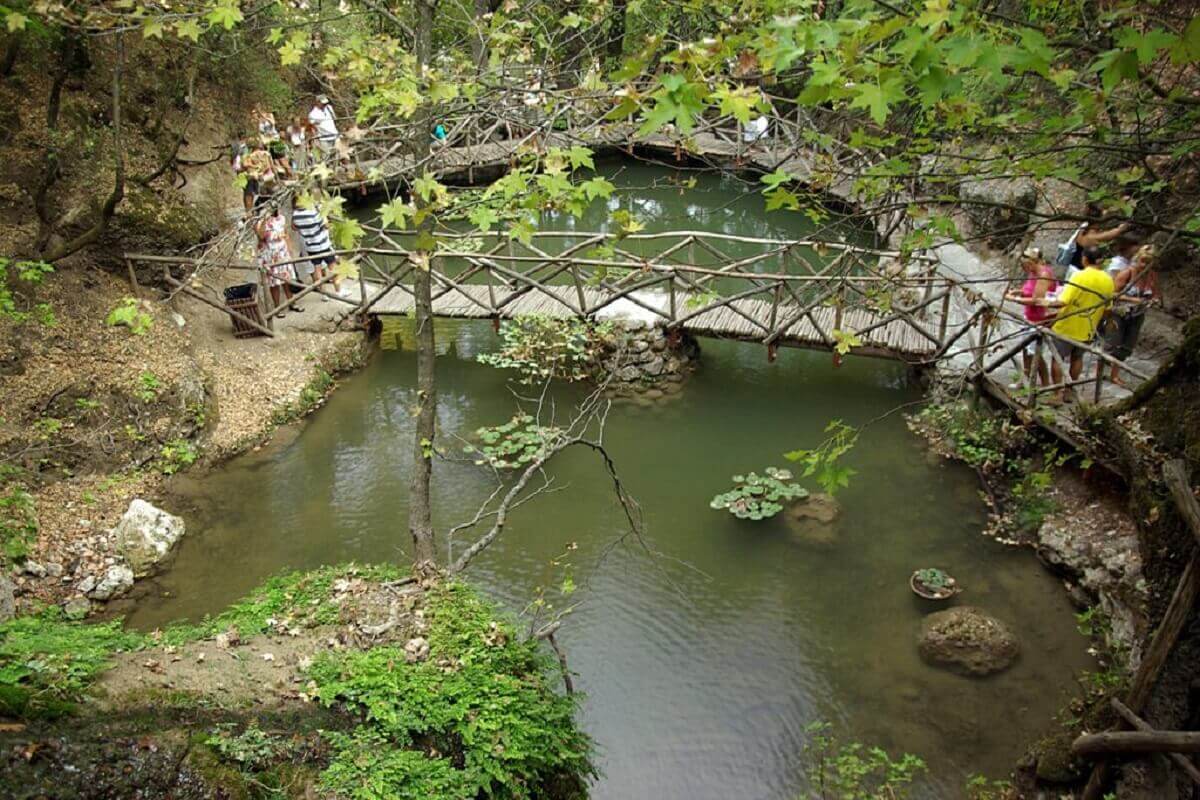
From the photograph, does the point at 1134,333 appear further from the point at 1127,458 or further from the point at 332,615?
the point at 332,615

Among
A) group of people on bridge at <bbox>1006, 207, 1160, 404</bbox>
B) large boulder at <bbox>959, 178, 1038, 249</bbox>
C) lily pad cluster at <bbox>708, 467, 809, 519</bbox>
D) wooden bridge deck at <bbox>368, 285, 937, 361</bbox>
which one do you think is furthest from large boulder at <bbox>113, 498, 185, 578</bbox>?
large boulder at <bbox>959, 178, 1038, 249</bbox>

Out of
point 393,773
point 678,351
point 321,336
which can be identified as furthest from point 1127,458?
point 321,336

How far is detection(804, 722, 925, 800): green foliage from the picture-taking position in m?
4.76

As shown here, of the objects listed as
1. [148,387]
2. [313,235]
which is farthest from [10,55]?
[148,387]

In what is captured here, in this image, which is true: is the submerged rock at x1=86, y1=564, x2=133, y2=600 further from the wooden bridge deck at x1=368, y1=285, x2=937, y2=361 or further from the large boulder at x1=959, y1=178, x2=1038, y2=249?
the large boulder at x1=959, y1=178, x2=1038, y2=249

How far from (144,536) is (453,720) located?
4071mm

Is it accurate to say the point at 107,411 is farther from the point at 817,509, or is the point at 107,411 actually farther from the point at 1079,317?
the point at 1079,317

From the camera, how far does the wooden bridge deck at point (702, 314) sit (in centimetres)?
872

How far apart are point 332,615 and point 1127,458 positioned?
4.82 metres

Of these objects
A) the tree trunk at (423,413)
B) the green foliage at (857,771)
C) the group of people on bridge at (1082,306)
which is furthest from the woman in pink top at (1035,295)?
the tree trunk at (423,413)

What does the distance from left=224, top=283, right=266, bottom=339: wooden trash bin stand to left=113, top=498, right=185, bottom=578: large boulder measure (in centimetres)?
321

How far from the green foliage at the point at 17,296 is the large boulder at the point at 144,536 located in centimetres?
193

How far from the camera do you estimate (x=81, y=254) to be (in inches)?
334

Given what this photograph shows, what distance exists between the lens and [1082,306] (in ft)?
21.0
